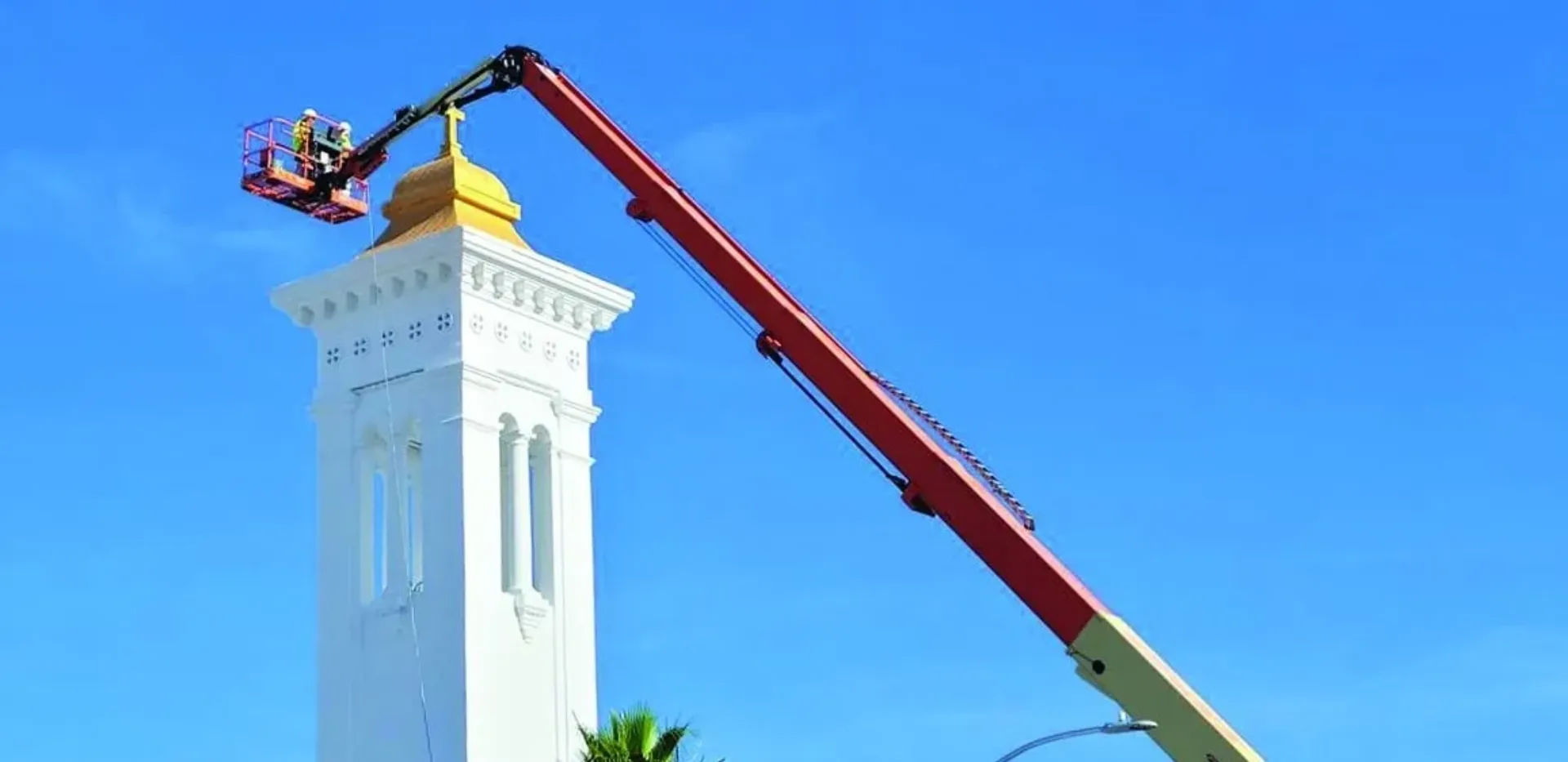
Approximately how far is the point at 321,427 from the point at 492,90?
6.50 meters

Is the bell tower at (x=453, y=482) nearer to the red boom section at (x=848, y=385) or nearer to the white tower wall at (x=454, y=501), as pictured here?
the white tower wall at (x=454, y=501)

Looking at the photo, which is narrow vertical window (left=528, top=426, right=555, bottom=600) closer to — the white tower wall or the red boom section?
the white tower wall

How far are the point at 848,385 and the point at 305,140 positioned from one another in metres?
14.5

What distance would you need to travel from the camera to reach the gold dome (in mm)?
44500

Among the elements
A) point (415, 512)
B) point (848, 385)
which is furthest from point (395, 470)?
point (848, 385)

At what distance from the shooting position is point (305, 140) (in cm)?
4531

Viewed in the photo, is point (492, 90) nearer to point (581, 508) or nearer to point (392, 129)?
point (392, 129)

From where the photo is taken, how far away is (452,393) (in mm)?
42844

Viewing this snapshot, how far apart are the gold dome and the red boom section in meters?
4.15

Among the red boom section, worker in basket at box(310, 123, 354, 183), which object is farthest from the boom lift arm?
worker in basket at box(310, 123, 354, 183)

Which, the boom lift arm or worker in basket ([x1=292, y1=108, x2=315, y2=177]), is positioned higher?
worker in basket ([x1=292, y1=108, x2=315, y2=177])

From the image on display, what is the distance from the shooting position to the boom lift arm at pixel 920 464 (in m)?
30.8

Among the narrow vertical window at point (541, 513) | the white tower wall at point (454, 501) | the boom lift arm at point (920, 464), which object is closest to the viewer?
the boom lift arm at point (920, 464)

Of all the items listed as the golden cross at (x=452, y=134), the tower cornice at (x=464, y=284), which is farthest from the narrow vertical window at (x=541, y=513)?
the golden cross at (x=452, y=134)
